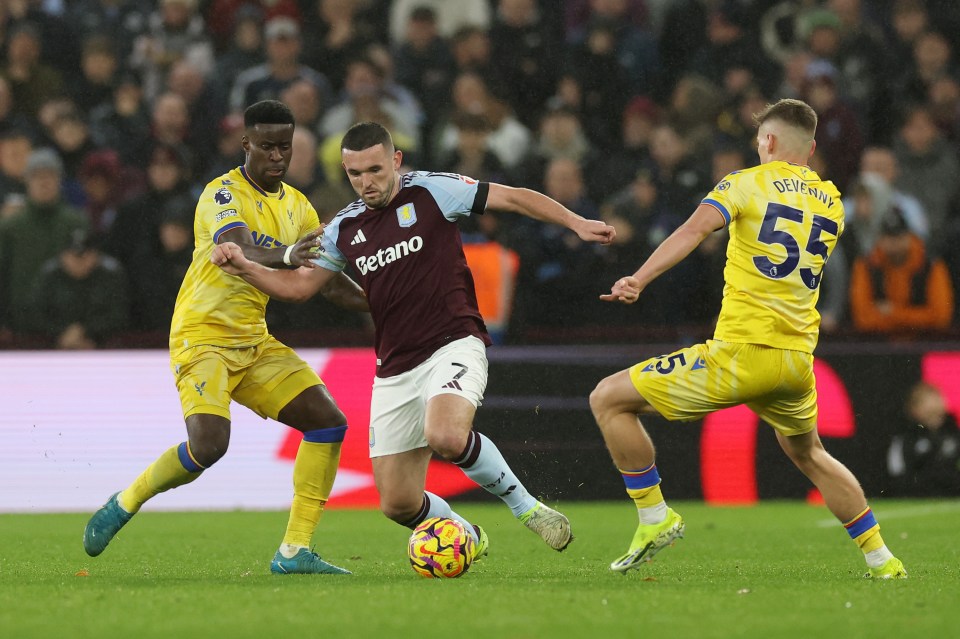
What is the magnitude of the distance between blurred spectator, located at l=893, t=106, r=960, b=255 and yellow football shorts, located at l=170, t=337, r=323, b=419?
8.80m

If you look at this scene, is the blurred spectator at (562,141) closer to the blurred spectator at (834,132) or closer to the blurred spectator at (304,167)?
the blurred spectator at (304,167)

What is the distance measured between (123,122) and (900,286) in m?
8.18

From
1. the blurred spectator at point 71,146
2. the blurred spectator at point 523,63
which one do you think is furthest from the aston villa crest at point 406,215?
the blurred spectator at point 523,63

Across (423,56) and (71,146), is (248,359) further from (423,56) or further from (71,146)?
(423,56)

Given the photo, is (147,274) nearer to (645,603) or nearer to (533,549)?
(533,549)

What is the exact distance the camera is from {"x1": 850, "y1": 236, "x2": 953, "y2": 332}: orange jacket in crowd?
530 inches

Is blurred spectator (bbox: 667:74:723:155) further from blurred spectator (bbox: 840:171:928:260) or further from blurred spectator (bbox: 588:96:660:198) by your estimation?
blurred spectator (bbox: 840:171:928:260)

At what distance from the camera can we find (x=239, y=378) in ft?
26.9

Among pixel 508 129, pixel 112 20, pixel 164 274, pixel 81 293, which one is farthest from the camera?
pixel 112 20

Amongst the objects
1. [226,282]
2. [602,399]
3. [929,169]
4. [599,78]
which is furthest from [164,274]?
[929,169]

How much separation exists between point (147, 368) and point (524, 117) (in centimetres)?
538

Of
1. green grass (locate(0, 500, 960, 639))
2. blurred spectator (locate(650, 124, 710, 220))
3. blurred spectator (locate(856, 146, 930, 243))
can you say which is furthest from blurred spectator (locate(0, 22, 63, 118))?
blurred spectator (locate(856, 146, 930, 243))

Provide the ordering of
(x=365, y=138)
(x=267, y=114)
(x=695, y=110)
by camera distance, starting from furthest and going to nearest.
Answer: (x=695, y=110)
(x=267, y=114)
(x=365, y=138)

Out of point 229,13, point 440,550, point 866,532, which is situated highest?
point 229,13
